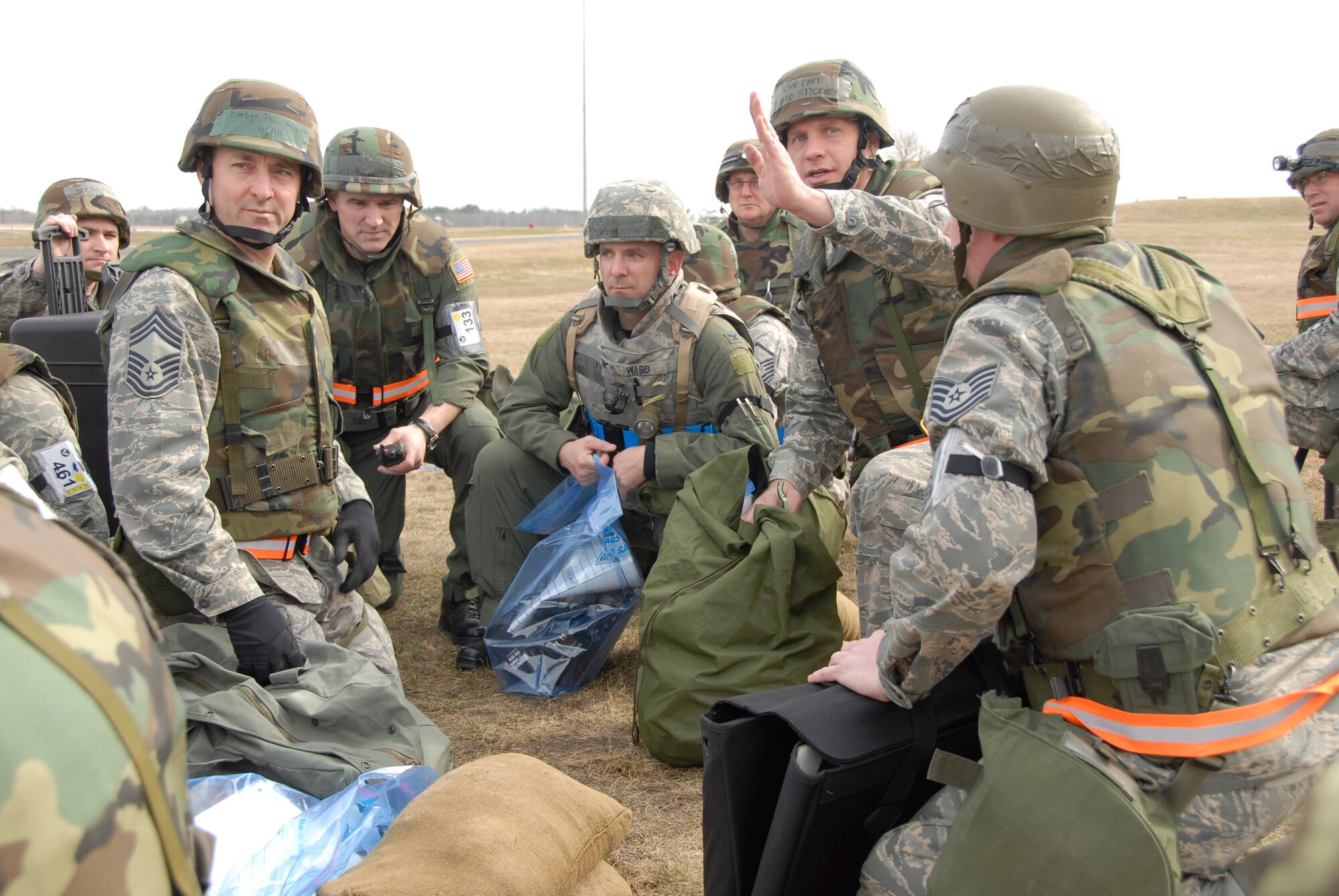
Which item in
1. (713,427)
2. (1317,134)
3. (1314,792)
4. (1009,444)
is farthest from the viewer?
(1317,134)

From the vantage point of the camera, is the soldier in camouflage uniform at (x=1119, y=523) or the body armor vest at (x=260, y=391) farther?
the body armor vest at (x=260, y=391)

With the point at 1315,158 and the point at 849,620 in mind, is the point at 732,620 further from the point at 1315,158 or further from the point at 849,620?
the point at 1315,158

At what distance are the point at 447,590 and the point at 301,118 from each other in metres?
2.44

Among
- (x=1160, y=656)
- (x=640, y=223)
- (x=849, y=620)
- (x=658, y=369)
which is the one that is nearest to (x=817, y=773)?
(x=1160, y=656)

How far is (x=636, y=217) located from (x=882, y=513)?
1749 mm

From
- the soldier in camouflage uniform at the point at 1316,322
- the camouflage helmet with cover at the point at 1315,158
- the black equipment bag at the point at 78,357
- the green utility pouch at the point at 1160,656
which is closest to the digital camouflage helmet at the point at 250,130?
the black equipment bag at the point at 78,357

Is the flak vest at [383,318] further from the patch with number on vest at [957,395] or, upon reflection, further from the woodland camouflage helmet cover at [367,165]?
the patch with number on vest at [957,395]

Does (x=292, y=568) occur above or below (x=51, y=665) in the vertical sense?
below

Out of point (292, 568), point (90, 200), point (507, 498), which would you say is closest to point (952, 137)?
point (292, 568)

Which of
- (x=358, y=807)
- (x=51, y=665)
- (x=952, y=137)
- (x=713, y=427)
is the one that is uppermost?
(x=952, y=137)

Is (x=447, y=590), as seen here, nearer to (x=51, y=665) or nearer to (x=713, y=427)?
(x=713, y=427)

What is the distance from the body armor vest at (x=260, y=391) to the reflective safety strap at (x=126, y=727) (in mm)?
2579

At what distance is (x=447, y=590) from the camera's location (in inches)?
211

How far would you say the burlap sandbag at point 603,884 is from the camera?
2.72m
